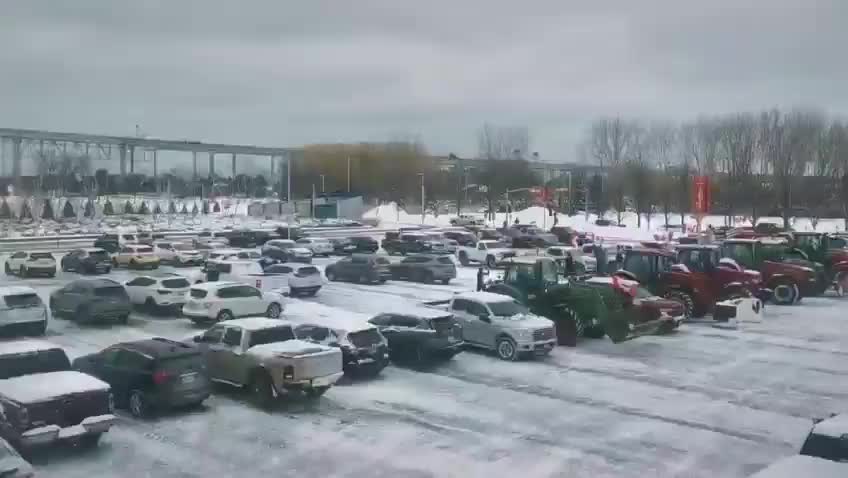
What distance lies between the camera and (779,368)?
18969mm

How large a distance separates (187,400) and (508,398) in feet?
18.3

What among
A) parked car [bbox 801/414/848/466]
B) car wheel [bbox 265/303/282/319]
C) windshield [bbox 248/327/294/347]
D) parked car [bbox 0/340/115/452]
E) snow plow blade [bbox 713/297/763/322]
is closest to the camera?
parked car [bbox 801/414/848/466]

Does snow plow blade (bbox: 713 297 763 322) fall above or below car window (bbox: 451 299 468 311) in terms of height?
below

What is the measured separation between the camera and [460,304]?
2045 centimetres

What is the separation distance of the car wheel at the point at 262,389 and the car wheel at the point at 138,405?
1821mm

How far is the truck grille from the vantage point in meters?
19.0

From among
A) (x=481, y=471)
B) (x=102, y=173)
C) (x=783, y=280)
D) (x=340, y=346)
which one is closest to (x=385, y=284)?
(x=783, y=280)

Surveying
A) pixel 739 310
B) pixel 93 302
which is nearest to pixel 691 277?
pixel 739 310

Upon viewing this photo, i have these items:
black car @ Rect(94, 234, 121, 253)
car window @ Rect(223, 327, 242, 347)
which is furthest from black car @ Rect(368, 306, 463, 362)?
black car @ Rect(94, 234, 121, 253)

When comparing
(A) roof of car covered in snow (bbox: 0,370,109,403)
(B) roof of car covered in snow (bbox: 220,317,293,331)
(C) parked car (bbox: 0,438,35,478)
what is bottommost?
(C) parked car (bbox: 0,438,35,478)

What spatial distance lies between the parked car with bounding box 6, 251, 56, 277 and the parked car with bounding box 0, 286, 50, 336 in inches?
540

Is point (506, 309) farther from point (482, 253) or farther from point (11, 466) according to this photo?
point (482, 253)

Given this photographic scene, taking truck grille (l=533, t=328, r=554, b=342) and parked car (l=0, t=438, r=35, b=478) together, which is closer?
parked car (l=0, t=438, r=35, b=478)

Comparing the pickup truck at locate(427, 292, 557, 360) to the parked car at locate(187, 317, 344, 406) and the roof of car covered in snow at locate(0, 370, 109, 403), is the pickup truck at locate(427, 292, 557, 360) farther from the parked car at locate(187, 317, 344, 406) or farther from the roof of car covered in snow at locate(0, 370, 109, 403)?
the roof of car covered in snow at locate(0, 370, 109, 403)
